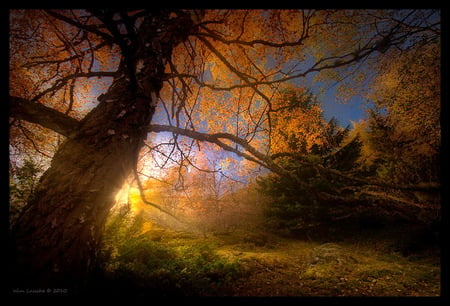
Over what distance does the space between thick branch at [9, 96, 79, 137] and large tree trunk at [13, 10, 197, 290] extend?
0.14 meters

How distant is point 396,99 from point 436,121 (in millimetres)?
1247

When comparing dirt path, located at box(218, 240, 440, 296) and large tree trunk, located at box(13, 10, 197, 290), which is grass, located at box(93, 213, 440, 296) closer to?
dirt path, located at box(218, 240, 440, 296)

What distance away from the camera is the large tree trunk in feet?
4.04

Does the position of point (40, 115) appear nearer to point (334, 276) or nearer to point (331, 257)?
point (334, 276)

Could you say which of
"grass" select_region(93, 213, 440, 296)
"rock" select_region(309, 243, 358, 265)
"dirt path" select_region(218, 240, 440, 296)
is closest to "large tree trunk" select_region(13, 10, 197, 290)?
"grass" select_region(93, 213, 440, 296)

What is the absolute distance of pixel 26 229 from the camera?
1259 mm

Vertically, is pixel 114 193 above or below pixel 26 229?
above

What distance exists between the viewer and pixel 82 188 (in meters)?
1.38

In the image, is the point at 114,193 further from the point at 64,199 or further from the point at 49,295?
the point at 49,295

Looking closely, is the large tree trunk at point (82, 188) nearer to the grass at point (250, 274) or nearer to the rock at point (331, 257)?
the grass at point (250, 274)

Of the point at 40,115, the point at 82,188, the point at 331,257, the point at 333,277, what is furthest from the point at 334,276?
the point at 40,115

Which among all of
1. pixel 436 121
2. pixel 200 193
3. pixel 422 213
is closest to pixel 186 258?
pixel 422 213

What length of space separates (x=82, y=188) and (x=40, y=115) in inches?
32.7

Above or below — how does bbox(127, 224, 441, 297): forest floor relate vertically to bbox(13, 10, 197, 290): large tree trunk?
below
